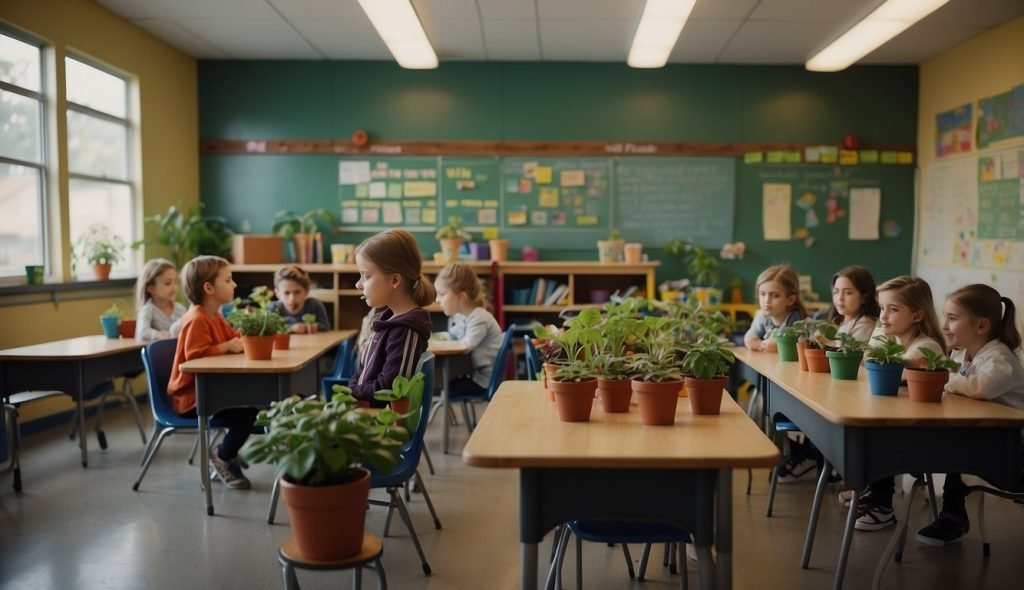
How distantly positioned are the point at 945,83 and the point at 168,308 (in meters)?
6.17

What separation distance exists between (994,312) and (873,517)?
3.45 ft

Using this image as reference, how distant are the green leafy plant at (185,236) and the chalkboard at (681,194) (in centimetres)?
344

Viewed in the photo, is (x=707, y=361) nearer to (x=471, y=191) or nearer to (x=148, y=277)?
(x=148, y=277)

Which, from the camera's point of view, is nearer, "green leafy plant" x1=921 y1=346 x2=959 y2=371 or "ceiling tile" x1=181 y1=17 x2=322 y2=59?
"green leafy plant" x1=921 y1=346 x2=959 y2=371

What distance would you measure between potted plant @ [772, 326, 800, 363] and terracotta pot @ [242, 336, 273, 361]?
7.51 ft

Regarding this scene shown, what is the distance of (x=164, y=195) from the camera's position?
702 cm

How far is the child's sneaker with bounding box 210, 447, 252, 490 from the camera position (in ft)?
13.8

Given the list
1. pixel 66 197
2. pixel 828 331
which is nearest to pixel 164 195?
pixel 66 197

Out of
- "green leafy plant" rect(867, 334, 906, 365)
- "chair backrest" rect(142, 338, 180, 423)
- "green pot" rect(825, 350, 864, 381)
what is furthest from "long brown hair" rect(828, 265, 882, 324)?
"chair backrest" rect(142, 338, 180, 423)

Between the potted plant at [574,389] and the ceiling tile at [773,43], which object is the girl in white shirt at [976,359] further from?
the ceiling tile at [773,43]

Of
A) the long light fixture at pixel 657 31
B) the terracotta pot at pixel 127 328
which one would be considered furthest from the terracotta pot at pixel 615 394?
the long light fixture at pixel 657 31

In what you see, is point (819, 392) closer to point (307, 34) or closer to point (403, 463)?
point (403, 463)

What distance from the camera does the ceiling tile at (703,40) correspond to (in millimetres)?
6223

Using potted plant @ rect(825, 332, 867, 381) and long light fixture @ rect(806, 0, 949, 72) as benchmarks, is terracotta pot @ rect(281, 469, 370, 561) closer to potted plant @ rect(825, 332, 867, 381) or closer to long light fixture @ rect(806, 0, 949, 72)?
potted plant @ rect(825, 332, 867, 381)
